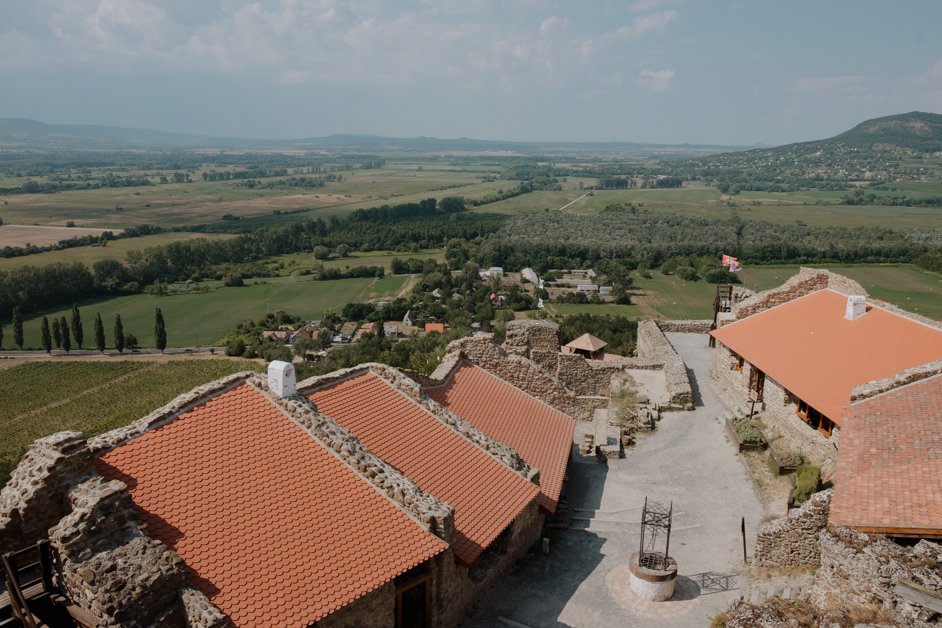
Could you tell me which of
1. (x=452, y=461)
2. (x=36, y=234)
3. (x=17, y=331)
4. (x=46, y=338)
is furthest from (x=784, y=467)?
(x=36, y=234)

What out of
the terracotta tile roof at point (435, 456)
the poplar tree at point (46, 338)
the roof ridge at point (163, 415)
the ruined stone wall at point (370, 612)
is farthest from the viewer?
the poplar tree at point (46, 338)

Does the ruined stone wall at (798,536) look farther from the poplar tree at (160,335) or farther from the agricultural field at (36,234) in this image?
the agricultural field at (36,234)

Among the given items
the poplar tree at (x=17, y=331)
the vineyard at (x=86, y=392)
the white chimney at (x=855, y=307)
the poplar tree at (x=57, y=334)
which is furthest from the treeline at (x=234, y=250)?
the white chimney at (x=855, y=307)

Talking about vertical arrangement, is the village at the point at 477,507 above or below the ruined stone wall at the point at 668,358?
above

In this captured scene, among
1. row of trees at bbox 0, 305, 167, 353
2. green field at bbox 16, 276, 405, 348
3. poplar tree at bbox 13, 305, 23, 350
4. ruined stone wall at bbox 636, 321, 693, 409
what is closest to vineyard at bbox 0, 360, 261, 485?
row of trees at bbox 0, 305, 167, 353

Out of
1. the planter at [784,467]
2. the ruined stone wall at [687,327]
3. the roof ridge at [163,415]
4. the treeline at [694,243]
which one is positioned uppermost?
the roof ridge at [163,415]

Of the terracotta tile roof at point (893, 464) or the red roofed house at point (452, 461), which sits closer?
the terracotta tile roof at point (893, 464)

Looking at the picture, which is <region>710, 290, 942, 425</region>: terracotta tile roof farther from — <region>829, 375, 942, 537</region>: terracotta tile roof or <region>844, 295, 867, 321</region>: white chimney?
<region>829, 375, 942, 537</region>: terracotta tile roof
